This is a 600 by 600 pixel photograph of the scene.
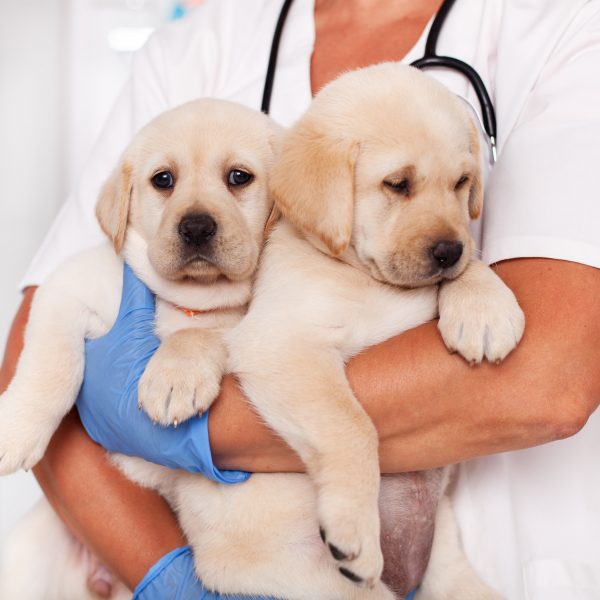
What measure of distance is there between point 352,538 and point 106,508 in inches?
Result: 25.4

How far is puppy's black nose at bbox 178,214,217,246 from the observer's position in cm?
154

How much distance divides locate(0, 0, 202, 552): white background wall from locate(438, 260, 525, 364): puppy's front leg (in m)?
2.54

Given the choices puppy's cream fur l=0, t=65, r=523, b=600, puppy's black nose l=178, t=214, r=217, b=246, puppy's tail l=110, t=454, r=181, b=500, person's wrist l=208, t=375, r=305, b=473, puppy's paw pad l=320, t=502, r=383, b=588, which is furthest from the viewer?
puppy's tail l=110, t=454, r=181, b=500

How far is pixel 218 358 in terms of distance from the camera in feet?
4.82

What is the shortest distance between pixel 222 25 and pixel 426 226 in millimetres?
1118

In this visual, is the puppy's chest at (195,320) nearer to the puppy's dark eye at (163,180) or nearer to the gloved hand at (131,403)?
the gloved hand at (131,403)

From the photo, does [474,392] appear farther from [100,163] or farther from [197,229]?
[100,163]

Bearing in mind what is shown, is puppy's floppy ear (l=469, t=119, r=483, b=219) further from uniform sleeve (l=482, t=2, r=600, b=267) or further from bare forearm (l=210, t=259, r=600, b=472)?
bare forearm (l=210, t=259, r=600, b=472)

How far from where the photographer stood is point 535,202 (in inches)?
56.0

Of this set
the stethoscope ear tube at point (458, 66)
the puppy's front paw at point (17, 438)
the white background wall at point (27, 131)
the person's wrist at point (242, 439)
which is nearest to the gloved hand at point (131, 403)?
the person's wrist at point (242, 439)

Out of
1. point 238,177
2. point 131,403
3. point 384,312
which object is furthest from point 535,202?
point 131,403

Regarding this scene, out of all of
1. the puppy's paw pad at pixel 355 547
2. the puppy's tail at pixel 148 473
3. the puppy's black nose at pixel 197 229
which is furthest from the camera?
the puppy's tail at pixel 148 473

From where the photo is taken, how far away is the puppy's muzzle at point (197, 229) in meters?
1.54

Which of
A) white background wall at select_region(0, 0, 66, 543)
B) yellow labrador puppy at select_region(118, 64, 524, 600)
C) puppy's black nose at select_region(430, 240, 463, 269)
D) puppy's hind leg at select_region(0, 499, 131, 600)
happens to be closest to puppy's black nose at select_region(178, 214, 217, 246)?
yellow labrador puppy at select_region(118, 64, 524, 600)
